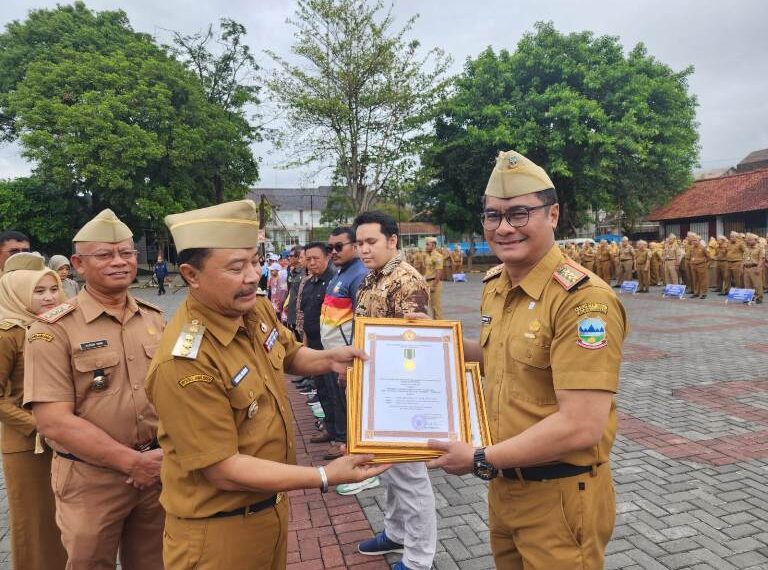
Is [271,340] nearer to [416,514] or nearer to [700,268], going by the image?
[416,514]

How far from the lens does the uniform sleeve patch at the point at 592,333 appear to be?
1768mm

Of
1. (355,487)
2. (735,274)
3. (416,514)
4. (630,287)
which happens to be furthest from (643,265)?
(416,514)

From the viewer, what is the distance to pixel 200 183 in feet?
101

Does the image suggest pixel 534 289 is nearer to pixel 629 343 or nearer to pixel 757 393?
pixel 757 393

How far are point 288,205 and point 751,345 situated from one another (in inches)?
3291

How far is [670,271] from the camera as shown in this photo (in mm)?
19672

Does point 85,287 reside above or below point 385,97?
below

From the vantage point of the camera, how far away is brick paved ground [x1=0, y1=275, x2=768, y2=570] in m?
3.44

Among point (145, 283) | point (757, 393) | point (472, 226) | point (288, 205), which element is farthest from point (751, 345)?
point (288, 205)

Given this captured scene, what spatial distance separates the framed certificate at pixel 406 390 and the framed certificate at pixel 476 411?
4cm

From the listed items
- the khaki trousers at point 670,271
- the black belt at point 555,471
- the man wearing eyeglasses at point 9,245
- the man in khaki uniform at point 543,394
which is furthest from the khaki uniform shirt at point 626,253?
the black belt at point 555,471

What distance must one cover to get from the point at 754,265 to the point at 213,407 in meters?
19.2

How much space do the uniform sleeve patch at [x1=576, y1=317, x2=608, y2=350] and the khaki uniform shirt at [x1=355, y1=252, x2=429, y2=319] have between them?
1.50 metres

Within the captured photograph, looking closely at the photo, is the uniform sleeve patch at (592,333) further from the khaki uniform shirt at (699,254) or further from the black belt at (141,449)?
the khaki uniform shirt at (699,254)
